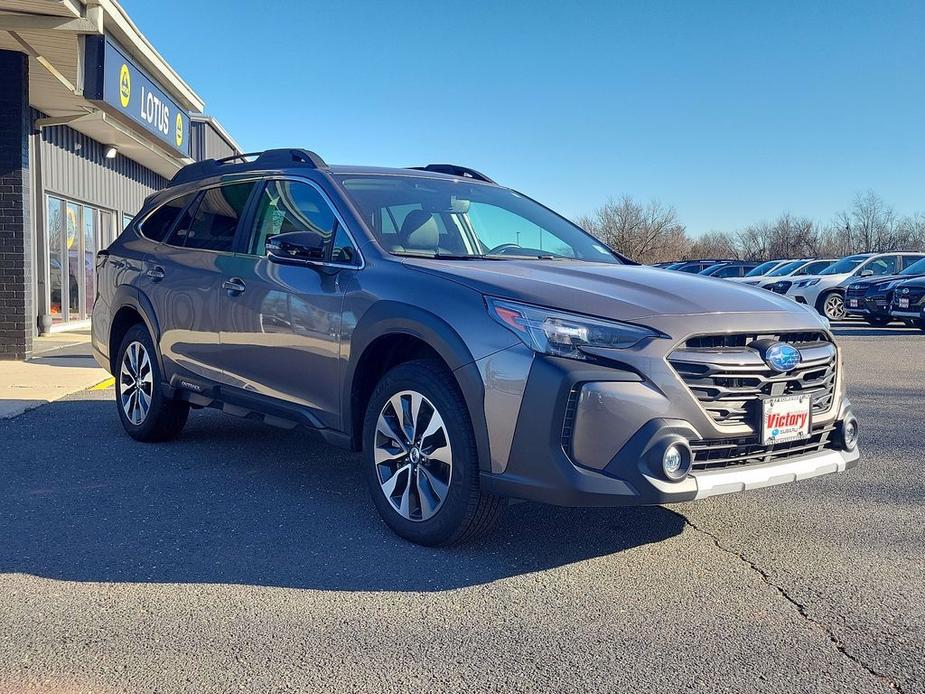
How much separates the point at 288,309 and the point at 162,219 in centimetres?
216

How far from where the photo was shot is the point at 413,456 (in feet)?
12.9

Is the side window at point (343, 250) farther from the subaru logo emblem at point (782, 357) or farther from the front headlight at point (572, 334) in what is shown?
the subaru logo emblem at point (782, 357)

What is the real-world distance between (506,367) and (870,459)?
3.38m

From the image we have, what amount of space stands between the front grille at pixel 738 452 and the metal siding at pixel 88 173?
42.7 feet

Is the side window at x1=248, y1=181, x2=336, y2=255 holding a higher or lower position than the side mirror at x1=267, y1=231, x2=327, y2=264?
higher

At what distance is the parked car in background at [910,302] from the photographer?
1656cm

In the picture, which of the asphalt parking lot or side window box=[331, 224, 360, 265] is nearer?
the asphalt parking lot

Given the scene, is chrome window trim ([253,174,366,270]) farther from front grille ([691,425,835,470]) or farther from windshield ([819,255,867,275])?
windshield ([819,255,867,275])

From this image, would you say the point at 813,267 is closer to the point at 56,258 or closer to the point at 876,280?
the point at 876,280

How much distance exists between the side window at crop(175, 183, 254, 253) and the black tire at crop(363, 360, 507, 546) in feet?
6.22

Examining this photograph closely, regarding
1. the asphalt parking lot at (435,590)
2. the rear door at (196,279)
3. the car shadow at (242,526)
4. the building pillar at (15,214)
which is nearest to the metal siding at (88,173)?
the building pillar at (15,214)

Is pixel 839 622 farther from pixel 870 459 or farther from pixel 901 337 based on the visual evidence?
pixel 901 337

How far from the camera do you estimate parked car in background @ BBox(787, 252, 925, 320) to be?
20.5 m

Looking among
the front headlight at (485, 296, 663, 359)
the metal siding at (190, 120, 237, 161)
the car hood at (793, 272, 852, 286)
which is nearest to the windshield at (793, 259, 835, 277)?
the car hood at (793, 272, 852, 286)
